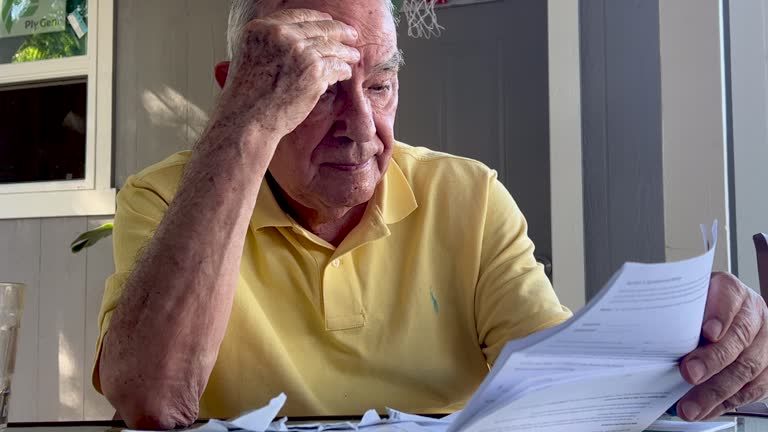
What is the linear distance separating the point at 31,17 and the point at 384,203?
3400 mm

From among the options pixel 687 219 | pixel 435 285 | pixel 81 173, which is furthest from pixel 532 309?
pixel 81 173

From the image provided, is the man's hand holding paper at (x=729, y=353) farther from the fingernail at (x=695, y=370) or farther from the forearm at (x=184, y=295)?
the forearm at (x=184, y=295)

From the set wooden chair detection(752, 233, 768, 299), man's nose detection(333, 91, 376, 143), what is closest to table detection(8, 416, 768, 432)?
wooden chair detection(752, 233, 768, 299)

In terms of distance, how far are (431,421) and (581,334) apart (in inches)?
9.6

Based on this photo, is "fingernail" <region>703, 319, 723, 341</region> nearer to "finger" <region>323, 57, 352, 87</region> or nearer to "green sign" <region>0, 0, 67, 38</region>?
"finger" <region>323, 57, 352, 87</region>

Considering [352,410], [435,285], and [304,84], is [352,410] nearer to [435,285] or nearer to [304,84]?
[435,285]

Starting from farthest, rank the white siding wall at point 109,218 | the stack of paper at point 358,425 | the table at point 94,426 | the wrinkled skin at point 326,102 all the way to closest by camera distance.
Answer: the white siding wall at point 109,218
the wrinkled skin at point 326,102
the table at point 94,426
the stack of paper at point 358,425

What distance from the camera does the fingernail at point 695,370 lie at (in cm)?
72

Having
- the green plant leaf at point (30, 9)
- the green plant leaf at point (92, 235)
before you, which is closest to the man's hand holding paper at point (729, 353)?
the green plant leaf at point (92, 235)

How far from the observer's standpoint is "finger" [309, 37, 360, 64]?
1.09m

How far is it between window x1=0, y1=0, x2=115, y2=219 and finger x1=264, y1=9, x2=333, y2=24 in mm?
2819

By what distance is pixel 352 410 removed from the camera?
1.17 meters

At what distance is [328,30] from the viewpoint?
111 centimetres

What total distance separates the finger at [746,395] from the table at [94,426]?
2 cm
